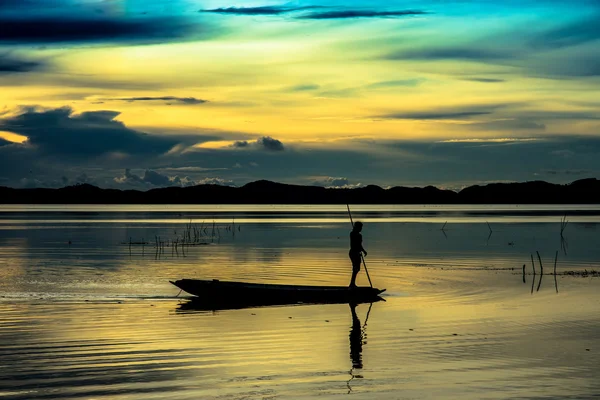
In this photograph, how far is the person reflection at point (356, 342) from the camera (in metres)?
16.6

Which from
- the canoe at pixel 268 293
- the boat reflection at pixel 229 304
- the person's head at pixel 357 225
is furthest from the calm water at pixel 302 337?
the person's head at pixel 357 225

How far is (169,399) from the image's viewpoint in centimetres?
1326

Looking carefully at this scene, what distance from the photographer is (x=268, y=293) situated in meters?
26.7

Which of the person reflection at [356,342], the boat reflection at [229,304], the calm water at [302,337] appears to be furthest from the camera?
the boat reflection at [229,304]

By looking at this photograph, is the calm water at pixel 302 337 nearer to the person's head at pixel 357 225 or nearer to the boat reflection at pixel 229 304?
the boat reflection at pixel 229 304

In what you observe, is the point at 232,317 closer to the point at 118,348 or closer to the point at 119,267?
the point at 118,348

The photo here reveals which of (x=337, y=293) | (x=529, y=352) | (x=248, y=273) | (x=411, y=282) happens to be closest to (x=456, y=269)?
(x=411, y=282)

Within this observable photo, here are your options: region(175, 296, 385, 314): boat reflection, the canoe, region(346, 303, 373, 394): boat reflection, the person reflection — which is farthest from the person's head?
the person reflection

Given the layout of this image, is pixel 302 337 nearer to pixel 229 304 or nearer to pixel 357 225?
pixel 229 304

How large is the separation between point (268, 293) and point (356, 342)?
8.14 m

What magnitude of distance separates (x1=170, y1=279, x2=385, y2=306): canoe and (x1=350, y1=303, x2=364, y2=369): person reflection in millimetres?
2951

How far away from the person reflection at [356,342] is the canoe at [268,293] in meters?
2.95

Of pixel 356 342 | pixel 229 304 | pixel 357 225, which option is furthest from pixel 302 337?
pixel 357 225

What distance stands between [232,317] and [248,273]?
601 inches
